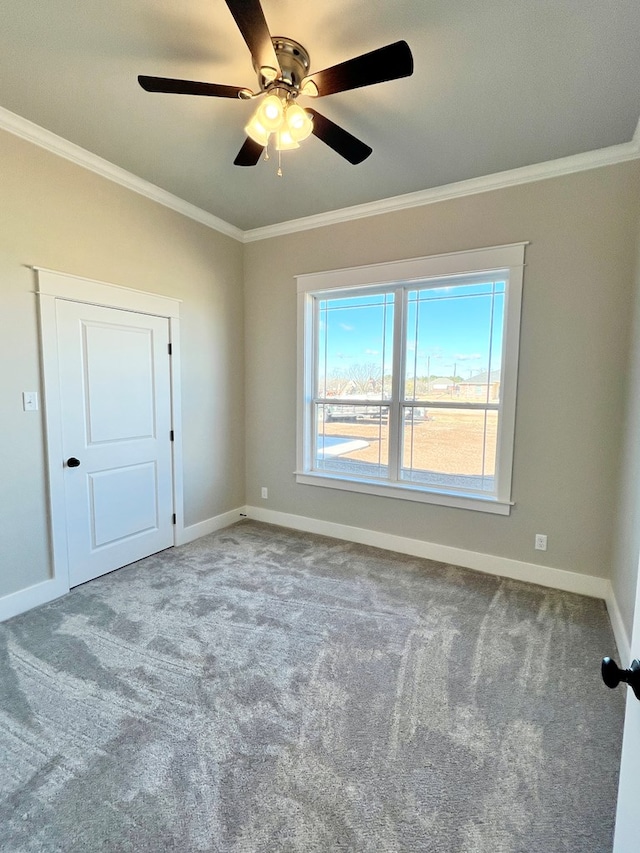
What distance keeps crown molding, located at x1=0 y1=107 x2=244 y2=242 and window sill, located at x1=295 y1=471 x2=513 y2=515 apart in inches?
100

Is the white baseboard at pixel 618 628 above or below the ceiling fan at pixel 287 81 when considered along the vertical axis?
below

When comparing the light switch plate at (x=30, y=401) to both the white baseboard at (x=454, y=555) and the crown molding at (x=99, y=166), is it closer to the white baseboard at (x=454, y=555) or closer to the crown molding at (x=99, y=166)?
the crown molding at (x=99, y=166)

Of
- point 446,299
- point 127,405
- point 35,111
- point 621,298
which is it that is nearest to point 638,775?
point 621,298

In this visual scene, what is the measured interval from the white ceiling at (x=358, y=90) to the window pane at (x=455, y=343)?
2.78ft

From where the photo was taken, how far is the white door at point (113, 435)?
106 inches

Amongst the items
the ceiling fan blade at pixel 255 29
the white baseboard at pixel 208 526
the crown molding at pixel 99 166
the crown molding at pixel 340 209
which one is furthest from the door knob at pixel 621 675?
the crown molding at pixel 99 166

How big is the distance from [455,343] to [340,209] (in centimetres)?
154

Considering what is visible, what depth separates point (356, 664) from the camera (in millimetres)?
2012

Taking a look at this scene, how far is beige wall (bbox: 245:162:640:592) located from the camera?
2.51 m

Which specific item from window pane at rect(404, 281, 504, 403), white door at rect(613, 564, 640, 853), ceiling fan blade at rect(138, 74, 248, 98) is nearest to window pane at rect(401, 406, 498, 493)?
window pane at rect(404, 281, 504, 403)

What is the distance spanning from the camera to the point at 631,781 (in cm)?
77

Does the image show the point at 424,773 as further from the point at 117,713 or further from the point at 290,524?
the point at 290,524

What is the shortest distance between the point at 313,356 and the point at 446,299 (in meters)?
1.33

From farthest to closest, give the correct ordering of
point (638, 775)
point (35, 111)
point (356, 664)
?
point (35, 111) → point (356, 664) → point (638, 775)
